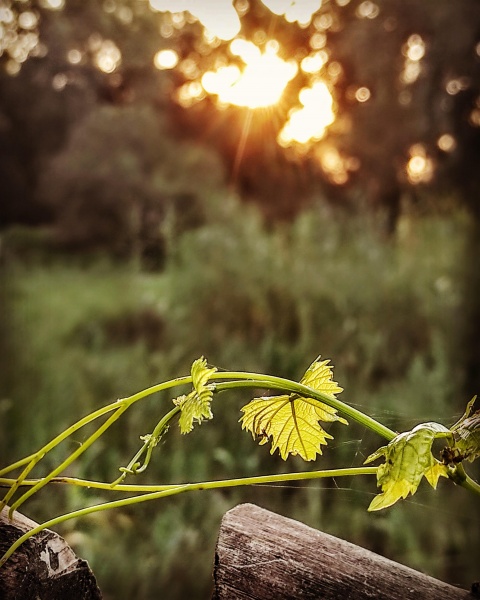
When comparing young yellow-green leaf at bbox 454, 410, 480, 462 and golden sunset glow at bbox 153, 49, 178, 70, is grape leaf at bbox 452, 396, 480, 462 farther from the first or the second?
golden sunset glow at bbox 153, 49, 178, 70

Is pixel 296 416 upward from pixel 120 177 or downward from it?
downward

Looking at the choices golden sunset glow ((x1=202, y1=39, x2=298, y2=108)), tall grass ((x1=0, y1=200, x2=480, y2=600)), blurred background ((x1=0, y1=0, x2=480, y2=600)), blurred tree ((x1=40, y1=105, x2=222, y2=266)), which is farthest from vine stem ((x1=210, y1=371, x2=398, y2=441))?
blurred tree ((x1=40, y1=105, x2=222, y2=266))

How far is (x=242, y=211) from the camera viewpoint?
88.7 inches

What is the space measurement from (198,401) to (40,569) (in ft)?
0.51

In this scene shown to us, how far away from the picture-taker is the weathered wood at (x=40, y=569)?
15.0 inches

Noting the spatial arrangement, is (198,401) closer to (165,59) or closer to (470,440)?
(470,440)

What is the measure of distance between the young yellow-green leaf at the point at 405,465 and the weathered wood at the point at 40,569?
0.21 metres

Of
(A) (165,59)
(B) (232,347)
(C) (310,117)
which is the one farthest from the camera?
(A) (165,59)

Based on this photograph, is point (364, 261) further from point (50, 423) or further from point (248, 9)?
point (50, 423)

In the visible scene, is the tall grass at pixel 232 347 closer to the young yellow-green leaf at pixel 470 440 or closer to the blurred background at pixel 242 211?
the blurred background at pixel 242 211

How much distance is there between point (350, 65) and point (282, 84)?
2.10ft

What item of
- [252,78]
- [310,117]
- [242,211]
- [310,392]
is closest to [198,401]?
[310,392]

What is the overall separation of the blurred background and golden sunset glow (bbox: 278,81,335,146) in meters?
0.01

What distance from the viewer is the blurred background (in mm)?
1675
